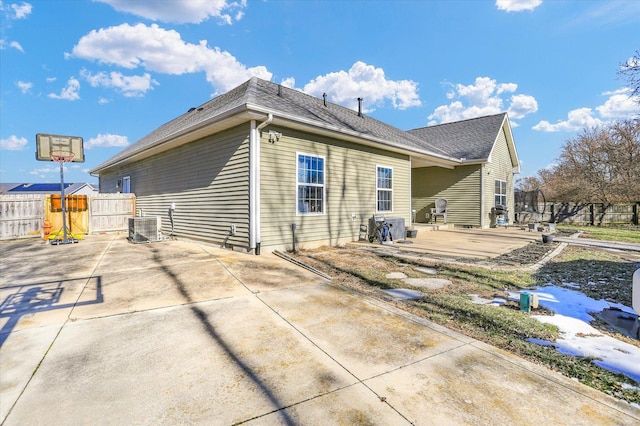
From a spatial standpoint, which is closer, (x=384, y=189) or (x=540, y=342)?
(x=540, y=342)

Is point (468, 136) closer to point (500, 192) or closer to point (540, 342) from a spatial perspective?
point (500, 192)

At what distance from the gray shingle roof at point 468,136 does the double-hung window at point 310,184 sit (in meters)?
9.09

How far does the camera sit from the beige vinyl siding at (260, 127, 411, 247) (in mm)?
6848

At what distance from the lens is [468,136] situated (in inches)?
603

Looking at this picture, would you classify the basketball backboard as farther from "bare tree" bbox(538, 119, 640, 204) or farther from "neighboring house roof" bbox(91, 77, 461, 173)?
"bare tree" bbox(538, 119, 640, 204)

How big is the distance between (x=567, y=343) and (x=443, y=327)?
1081 millimetres

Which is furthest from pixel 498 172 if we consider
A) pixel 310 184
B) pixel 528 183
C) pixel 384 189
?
pixel 528 183

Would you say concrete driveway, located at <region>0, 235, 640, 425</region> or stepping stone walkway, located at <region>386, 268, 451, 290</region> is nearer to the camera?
concrete driveway, located at <region>0, 235, 640, 425</region>

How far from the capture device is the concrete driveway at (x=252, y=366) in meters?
1.71

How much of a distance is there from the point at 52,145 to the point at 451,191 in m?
16.2

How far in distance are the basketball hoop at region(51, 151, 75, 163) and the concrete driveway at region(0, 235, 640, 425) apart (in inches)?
266

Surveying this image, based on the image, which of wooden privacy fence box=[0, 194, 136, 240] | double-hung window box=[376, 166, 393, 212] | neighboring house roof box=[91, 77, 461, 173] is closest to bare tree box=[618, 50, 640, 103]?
neighboring house roof box=[91, 77, 461, 173]

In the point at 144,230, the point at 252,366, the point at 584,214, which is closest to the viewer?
the point at 252,366

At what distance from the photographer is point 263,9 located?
11531 millimetres
